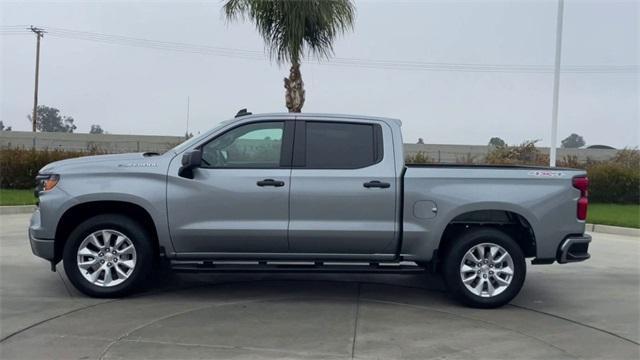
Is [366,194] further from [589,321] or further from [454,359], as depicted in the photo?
[589,321]

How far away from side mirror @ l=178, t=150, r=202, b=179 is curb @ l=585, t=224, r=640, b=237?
33.0 feet

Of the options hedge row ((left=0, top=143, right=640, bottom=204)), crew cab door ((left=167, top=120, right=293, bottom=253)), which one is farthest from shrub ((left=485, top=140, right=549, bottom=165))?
crew cab door ((left=167, top=120, right=293, bottom=253))

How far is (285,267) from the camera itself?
5.88m

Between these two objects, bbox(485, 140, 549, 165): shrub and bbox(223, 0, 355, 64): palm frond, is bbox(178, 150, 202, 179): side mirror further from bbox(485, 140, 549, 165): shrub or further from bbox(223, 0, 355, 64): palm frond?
bbox(485, 140, 549, 165): shrub

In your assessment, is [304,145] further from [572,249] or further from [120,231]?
[572,249]

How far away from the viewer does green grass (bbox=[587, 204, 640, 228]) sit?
13016mm

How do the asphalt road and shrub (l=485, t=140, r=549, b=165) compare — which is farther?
shrub (l=485, t=140, r=549, b=165)

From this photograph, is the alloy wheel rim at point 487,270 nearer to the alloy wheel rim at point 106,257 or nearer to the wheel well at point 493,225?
the wheel well at point 493,225

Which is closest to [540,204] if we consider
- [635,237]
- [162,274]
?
[162,274]

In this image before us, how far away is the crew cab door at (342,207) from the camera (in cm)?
576

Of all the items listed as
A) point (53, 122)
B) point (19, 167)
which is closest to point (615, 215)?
point (19, 167)

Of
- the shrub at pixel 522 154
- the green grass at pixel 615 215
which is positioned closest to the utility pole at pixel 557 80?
the green grass at pixel 615 215

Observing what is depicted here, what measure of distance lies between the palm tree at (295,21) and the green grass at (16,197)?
6.87m

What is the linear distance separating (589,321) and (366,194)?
8.31 ft
